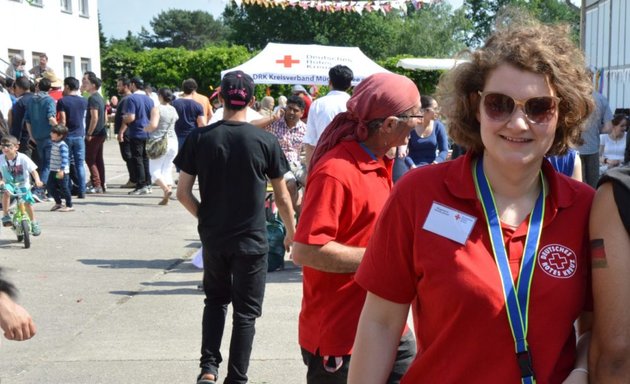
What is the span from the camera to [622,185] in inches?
79.9

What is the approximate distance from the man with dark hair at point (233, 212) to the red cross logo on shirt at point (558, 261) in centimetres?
347

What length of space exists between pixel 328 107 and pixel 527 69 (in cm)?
682

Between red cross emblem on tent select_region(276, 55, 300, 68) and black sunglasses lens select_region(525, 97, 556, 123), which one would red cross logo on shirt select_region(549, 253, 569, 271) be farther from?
red cross emblem on tent select_region(276, 55, 300, 68)

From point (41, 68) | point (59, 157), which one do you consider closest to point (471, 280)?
point (59, 157)

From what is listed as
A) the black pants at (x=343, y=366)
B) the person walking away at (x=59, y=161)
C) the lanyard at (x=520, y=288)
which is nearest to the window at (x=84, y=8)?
the person walking away at (x=59, y=161)

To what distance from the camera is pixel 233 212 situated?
223 inches

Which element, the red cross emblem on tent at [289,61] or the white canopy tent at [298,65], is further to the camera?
the red cross emblem on tent at [289,61]

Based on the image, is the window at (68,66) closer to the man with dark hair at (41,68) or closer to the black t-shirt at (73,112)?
the man with dark hair at (41,68)

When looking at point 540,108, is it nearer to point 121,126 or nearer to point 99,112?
point 121,126

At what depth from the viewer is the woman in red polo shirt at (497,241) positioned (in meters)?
2.15

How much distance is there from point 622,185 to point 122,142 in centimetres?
1548

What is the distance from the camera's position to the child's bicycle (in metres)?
10.9

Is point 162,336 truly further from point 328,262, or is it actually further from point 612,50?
point 612,50

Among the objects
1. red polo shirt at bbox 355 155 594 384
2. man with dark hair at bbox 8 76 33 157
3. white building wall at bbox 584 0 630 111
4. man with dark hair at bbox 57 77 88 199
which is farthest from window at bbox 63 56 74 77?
red polo shirt at bbox 355 155 594 384
